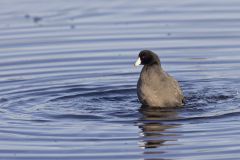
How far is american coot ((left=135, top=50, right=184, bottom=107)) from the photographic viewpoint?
596 inches

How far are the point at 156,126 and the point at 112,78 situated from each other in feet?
11.4

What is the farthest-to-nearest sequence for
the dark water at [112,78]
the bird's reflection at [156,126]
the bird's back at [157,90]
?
the bird's back at [157,90] < the bird's reflection at [156,126] < the dark water at [112,78]

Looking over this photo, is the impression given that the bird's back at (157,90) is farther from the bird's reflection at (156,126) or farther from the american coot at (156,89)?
the bird's reflection at (156,126)

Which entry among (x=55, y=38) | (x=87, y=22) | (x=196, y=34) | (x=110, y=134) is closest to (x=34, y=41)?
(x=55, y=38)

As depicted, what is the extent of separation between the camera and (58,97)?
15773 mm

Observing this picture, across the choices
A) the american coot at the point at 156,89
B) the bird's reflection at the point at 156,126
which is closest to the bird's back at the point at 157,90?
the american coot at the point at 156,89

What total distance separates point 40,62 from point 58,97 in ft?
8.45

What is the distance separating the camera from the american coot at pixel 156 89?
15.1 meters

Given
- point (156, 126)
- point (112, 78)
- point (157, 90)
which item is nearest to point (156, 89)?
point (157, 90)

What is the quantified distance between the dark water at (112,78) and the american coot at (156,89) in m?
0.23

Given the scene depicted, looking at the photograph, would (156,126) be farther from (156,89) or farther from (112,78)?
(112,78)

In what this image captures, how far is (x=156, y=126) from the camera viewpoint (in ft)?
45.2

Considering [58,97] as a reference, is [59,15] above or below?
above

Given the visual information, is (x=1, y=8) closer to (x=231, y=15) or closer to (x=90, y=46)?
(x=90, y=46)
